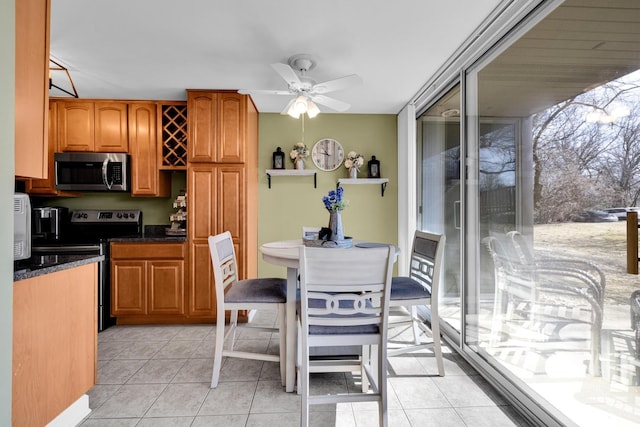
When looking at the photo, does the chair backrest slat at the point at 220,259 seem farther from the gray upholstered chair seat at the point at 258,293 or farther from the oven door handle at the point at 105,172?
the oven door handle at the point at 105,172

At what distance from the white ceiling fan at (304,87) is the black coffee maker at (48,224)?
2587 millimetres

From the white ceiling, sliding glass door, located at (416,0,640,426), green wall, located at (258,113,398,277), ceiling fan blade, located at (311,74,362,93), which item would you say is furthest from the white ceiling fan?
green wall, located at (258,113,398,277)

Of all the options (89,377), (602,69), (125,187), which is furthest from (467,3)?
(125,187)

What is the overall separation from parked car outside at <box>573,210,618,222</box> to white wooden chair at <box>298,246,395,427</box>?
2.91ft

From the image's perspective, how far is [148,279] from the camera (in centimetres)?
322

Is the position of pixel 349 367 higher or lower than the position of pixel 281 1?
lower

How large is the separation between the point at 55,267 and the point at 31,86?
82 cm

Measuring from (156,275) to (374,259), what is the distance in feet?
8.47

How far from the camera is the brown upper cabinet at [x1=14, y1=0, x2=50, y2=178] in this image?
4.42 ft

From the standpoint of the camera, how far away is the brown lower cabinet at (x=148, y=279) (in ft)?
10.5

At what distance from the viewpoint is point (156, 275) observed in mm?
3232

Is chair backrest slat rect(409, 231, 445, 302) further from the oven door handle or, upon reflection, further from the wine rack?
the oven door handle

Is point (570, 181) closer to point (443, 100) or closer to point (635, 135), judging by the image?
point (635, 135)

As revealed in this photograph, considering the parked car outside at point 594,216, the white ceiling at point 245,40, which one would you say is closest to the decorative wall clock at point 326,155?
the white ceiling at point 245,40
